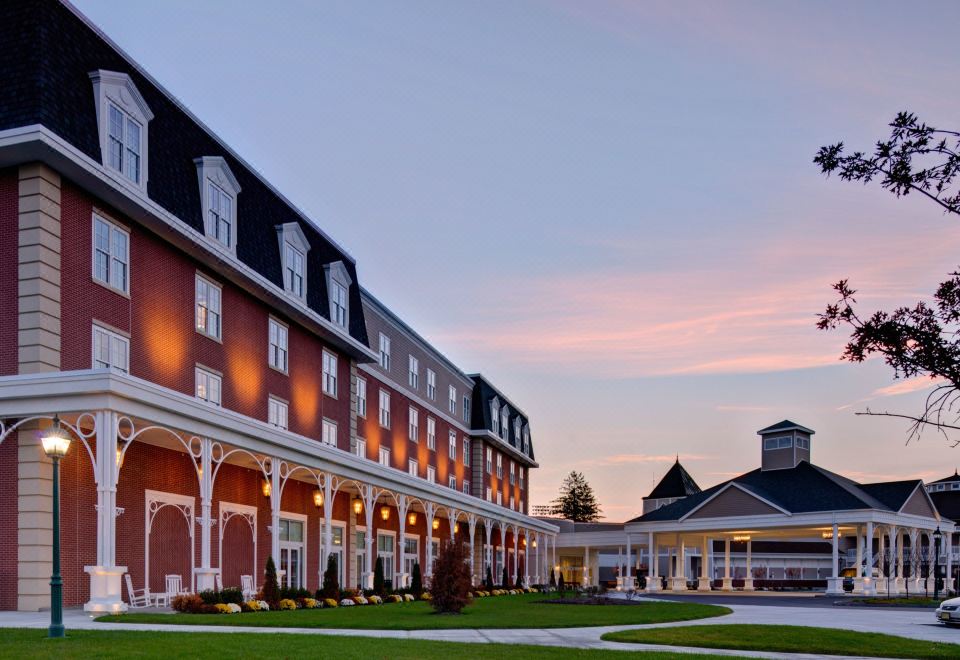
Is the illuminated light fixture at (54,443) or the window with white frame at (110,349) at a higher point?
the window with white frame at (110,349)

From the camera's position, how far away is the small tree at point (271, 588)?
24.1 meters

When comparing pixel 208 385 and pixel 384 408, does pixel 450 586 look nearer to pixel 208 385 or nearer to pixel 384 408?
pixel 208 385

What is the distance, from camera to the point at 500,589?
48125 millimetres

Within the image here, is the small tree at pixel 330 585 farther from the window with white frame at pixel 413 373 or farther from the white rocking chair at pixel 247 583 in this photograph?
the window with white frame at pixel 413 373

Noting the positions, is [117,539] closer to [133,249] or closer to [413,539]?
[133,249]

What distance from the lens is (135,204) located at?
23.5 meters

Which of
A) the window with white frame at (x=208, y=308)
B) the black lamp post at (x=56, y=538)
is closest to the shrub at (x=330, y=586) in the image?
the window with white frame at (x=208, y=308)

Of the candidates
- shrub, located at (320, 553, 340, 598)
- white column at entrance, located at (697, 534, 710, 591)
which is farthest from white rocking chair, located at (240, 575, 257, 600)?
white column at entrance, located at (697, 534, 710, 591)

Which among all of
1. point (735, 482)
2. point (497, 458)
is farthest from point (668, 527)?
point (497, 458)

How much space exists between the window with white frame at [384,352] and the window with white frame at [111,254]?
22.6 m

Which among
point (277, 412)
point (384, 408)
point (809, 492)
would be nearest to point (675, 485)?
point (809, 492)

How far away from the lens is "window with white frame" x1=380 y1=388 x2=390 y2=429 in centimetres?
4600

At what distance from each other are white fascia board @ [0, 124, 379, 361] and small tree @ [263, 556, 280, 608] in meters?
A: 8.76

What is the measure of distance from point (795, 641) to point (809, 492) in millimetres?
40323
